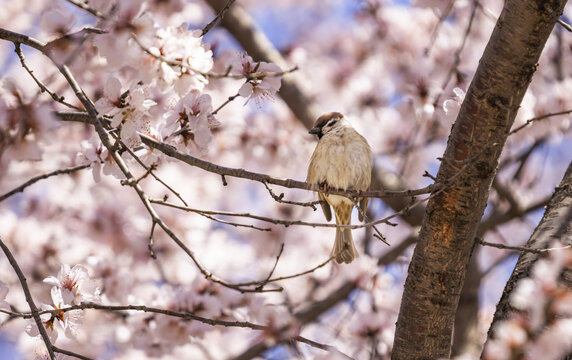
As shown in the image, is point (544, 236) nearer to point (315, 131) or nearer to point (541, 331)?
point (541, 331)

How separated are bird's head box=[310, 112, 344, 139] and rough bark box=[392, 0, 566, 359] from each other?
1191 millimetres

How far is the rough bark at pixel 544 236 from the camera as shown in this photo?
1.75m

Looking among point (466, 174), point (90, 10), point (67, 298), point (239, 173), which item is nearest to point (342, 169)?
point (466, 174)

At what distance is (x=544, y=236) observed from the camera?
1.82 meters

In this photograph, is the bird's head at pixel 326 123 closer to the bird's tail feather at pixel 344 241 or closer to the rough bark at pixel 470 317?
the bird's tail feather at pixel 344 241

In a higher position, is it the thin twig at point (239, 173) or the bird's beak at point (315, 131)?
the bird's beak at point (315, 131)

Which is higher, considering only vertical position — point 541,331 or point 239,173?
point 239,173

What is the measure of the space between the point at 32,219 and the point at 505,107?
3099 mm

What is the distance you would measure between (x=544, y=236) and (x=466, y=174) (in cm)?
35

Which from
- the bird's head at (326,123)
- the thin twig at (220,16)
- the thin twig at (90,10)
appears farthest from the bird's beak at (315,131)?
the thin twig at (90,10)

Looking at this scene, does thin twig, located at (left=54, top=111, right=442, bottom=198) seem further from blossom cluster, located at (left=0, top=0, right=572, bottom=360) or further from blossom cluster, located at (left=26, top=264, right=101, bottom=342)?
blossom cluster, located at (left=26, top=264, right=101, bottom=342)

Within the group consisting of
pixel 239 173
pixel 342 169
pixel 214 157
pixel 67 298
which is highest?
pixel 214 157

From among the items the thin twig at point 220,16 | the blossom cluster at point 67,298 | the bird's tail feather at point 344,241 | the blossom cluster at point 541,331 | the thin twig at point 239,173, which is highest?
the bird's tail feather at point 344,241

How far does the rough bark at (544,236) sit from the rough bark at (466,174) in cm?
14
